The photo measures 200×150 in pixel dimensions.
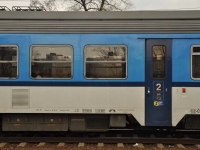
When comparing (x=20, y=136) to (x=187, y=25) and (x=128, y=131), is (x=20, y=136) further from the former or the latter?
(x=187, y=25)

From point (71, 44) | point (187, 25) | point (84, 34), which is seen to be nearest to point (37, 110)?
point (71, 44)

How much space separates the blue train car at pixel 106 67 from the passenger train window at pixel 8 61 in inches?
1.1

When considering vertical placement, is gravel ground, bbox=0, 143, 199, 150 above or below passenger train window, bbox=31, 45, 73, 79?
below

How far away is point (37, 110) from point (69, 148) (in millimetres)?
1329

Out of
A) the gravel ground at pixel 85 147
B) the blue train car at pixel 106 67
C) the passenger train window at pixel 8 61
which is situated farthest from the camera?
the passenger train window at pixel 8 61

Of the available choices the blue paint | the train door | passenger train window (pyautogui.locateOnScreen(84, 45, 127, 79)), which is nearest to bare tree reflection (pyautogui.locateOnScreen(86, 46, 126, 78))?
passenger train window (pyautogui.locateOnScreen(84, 45, 127, 79))

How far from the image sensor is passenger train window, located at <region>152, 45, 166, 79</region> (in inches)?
252

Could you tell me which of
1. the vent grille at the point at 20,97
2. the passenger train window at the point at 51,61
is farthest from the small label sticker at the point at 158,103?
the vent grille at the point at 20,97

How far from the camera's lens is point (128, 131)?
7531mm

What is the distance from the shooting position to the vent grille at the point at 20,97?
6.43 metres

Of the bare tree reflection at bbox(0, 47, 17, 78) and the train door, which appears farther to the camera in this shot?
the bare tree reflection at bbox(0, 47, 17, 78)

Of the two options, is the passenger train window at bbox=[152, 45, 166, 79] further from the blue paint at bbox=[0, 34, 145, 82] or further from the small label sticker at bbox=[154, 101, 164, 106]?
the small label sticker at bbox=[154, 101, 164, 106]

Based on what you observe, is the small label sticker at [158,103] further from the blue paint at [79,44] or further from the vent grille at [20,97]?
the vent grille at [20,97]

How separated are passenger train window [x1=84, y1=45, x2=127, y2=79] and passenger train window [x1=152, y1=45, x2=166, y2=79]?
79cm
